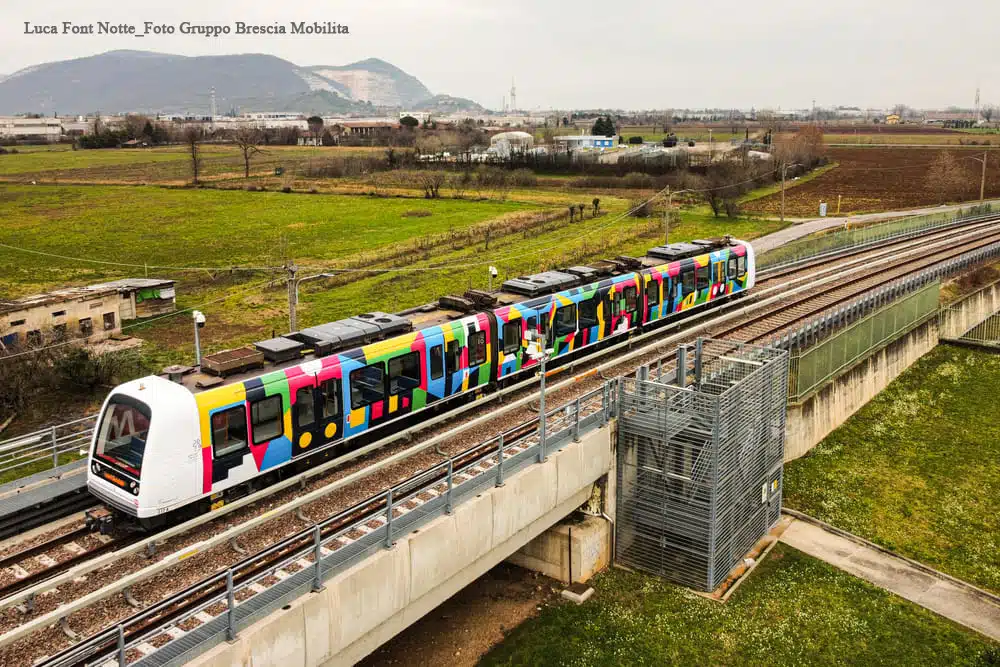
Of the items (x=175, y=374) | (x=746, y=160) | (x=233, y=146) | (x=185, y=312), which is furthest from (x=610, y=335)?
(x=233, y=146)

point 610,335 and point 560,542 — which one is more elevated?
point 610,335

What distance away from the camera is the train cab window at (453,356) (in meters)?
22.1

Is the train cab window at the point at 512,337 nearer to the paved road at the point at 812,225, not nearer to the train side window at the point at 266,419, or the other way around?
the train side window at the point at 266,419

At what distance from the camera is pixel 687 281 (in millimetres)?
32031

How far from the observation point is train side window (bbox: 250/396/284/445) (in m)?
17.3

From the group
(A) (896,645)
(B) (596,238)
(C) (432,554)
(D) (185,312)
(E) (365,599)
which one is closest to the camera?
(E) (365,599)

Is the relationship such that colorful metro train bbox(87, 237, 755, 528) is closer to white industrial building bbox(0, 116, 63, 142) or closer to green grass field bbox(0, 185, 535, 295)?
green grass field bbox(0, 185, 535, 295)

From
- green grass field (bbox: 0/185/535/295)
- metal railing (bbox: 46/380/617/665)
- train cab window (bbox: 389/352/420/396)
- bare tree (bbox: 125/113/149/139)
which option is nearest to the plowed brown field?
green grass field (bbox: 0/185/535/295)

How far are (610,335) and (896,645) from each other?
13.0 metres

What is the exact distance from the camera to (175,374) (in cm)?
1756

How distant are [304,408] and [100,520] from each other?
453 centimetres

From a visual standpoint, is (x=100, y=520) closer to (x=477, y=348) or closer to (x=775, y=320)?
(x=477, y=348)

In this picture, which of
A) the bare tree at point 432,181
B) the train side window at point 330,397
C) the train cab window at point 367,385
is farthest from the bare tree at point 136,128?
the train side window at point 330,397

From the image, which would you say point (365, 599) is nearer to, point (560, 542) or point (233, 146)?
point (560, 542)
